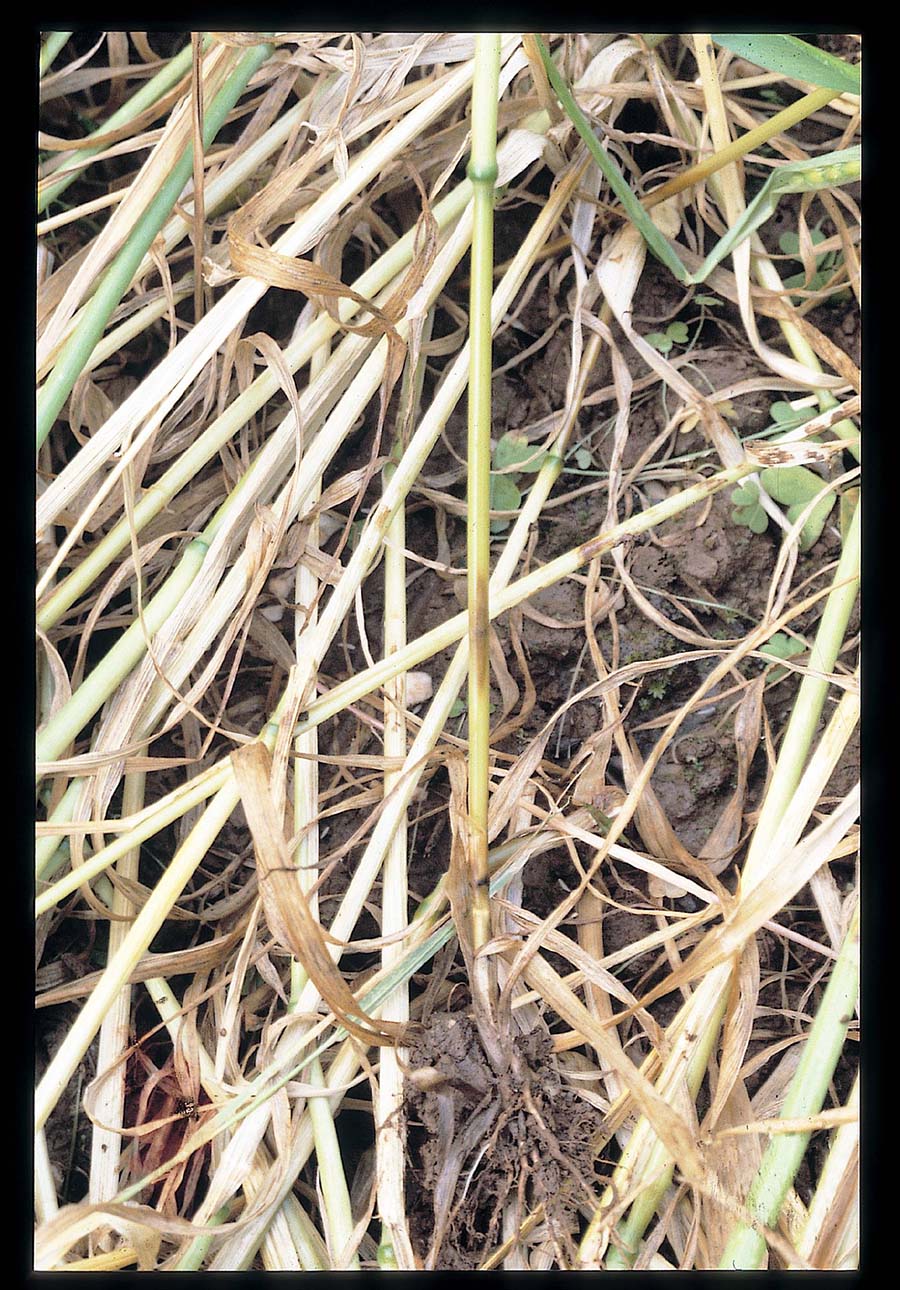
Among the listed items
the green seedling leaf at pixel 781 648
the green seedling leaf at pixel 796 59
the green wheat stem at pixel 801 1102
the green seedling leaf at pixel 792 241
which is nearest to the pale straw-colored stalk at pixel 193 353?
the green seedling leaf at pixel 796 59

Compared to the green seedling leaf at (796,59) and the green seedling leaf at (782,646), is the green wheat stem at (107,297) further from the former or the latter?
→ the green seedling leaf at (782,646)

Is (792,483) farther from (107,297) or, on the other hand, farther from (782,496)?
(107,297)

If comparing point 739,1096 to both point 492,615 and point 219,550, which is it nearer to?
point 492,615

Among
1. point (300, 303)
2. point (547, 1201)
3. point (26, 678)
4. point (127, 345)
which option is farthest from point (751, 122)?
point (547, 1201)

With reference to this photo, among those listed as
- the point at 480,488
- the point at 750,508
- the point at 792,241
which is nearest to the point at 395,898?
the point at 480,488

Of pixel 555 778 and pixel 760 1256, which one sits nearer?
pixel 760 1256
